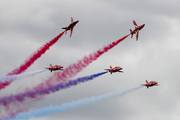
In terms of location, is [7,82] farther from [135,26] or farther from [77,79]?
[135,26]

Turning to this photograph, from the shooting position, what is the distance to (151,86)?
117438mm

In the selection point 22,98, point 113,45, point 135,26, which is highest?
point 135,26

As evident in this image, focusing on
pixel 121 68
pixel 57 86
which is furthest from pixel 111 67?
pixel 57 86

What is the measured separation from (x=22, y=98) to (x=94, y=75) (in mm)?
22343

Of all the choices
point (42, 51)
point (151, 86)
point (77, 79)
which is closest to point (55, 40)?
point (42, 51)

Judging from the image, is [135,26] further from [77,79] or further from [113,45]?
[77,79]

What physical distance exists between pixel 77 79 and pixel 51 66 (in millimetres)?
9187

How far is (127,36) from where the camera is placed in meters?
112

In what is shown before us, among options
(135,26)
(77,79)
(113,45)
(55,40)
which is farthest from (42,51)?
(135,26)

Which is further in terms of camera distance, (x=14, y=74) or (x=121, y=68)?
(x=121, y=68)

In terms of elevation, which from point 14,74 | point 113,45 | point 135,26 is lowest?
point 14,74

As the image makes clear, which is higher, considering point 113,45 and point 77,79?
point 113,45

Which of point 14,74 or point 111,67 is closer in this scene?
point 14,74

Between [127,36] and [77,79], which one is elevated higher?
[127,36]
